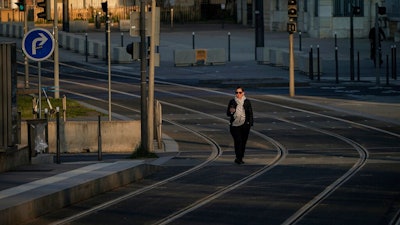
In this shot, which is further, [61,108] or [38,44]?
[61,108]

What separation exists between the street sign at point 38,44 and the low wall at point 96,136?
12.3ft

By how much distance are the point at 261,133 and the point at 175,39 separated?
4431 centimetres

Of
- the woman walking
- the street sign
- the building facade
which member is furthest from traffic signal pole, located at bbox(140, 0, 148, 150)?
the building facade

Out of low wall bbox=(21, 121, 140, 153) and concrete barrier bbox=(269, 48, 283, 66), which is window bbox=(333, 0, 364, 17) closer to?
concrete barrier bbox=(269, 48, 283, 66)

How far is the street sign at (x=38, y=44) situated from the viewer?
2639 centimetres

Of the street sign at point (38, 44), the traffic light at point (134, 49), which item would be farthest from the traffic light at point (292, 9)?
the street sign at point (38, 44)

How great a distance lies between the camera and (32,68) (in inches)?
2346

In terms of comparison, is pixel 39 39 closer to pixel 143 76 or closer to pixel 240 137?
pixel 143 76

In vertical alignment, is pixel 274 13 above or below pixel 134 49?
above

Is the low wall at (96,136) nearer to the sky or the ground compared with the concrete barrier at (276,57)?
nearer to the ground

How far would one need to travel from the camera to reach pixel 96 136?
98.7ft

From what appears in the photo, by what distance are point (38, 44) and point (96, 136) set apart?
4.33 metres

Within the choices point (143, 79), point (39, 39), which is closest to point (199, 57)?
point (143, 79)

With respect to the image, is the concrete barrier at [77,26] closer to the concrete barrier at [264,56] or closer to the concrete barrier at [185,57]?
the concrete barrier at [185,57]
